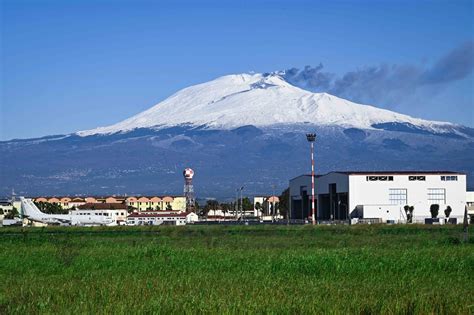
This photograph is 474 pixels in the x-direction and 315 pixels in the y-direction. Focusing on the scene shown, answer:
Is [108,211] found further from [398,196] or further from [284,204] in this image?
[398,196]

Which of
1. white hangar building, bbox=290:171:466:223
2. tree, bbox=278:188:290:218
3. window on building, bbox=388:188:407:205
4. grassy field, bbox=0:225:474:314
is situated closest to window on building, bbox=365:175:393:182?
white hangar building, bbox=290:171:466:223

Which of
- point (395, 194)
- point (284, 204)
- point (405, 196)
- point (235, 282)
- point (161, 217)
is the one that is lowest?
point (235, 282)

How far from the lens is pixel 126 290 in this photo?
72.1 feet

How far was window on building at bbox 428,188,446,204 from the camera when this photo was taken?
11188 centimetres

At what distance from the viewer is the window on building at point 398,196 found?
11088cm

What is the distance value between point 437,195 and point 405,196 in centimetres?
394

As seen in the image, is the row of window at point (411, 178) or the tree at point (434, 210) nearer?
the tree at point (434, 210)

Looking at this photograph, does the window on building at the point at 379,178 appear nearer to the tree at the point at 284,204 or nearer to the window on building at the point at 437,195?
the window on building at the point at 437,195

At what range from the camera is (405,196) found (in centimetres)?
11144

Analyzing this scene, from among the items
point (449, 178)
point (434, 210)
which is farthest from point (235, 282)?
point (449, 178)

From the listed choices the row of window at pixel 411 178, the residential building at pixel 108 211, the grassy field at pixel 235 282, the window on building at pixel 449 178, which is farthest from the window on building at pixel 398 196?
the grassy field at pixel 235 282

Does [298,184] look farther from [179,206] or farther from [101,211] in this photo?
[179,206]

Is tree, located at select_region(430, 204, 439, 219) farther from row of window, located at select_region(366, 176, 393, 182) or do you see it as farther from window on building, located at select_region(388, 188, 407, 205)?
row of window, located at select_region(366, 176, 393, 182)

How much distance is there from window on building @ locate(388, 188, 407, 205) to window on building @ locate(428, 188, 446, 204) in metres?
3.04
